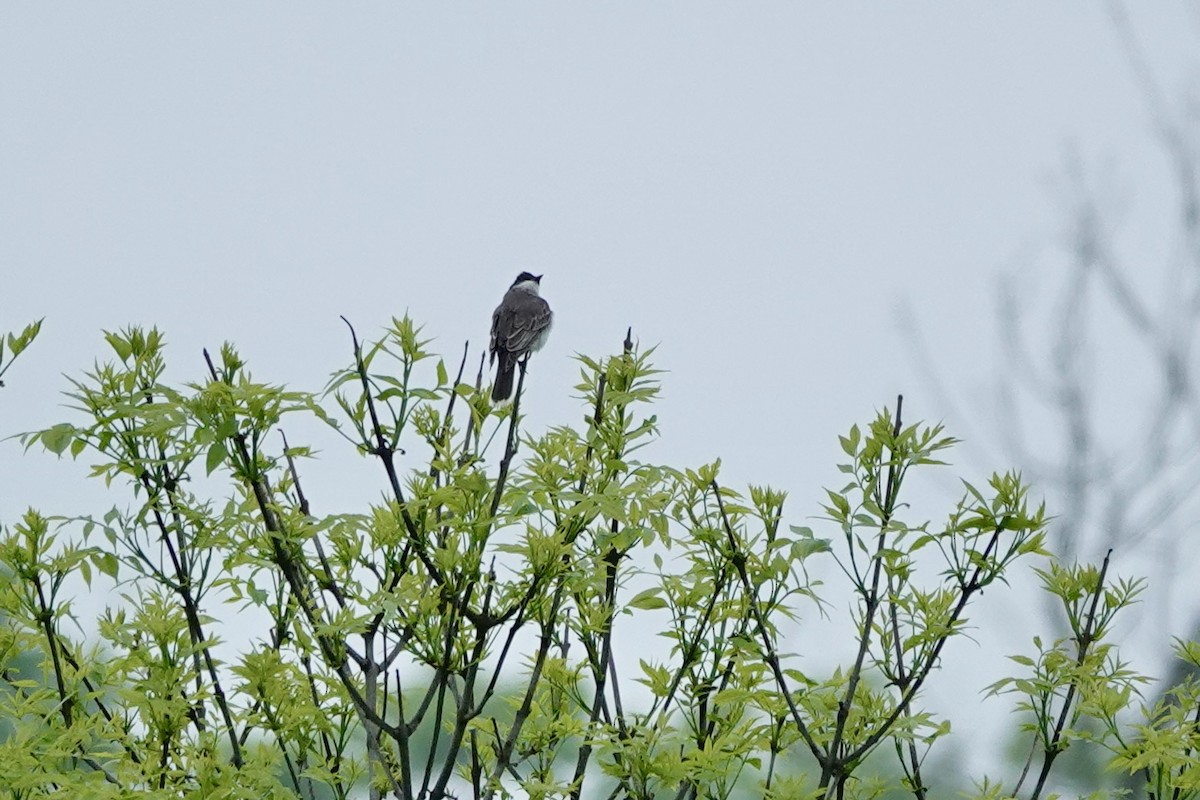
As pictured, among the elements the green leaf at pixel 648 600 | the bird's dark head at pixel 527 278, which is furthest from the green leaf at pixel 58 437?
the bird's dark head at pixel 527 278

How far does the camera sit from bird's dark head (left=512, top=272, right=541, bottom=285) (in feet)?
39.6

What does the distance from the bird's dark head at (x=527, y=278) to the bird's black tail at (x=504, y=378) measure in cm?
307

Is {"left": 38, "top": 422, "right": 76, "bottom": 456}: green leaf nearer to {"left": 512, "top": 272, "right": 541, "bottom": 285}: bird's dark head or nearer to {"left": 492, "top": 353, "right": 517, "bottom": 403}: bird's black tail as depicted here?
{"left": 492, "top": 353, "right": 517, "bottom": 403}: bird's black tail

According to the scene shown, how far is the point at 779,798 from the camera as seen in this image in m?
3.22

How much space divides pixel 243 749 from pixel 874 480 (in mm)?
1872

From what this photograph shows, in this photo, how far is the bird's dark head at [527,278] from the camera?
39.6 feet

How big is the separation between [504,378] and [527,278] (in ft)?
11.9

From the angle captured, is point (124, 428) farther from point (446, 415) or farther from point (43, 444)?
point (446, 415)

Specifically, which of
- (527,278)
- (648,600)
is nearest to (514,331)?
(527,278)

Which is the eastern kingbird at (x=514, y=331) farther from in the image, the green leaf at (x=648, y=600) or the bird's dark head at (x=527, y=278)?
the green leaf at (x=648, y=600)

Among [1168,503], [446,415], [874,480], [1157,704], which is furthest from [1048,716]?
[1168,503]

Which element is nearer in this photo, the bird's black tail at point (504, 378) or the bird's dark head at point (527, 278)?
the bird's black tail at point (504, 378)

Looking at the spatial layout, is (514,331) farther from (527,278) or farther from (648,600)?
(648,600)

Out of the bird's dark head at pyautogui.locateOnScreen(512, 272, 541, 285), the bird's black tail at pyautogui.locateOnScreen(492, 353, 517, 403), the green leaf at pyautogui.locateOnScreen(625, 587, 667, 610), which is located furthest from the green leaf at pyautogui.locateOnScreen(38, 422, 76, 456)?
the bird's dark head at pyautogui.locateOnScreen(512, 272, 541, 285)
